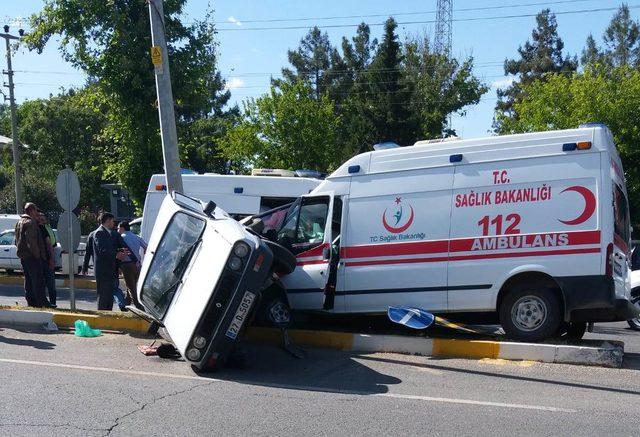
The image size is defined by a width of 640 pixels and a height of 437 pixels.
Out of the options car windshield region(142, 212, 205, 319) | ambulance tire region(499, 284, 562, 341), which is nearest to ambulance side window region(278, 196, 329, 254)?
car windshield region(142, 212, 205, 319)

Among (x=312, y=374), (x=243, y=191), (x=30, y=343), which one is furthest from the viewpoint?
(x=243, y=191)

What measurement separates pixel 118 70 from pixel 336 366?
12855 millimetres

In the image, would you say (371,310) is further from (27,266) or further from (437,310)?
(27,266)

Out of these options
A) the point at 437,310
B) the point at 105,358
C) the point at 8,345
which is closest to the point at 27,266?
the point at 8,345

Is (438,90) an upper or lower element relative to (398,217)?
upper

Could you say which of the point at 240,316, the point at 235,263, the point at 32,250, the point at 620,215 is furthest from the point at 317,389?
the point at 32,250

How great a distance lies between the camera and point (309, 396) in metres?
6.91

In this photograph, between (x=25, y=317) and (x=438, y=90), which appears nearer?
(x=25, y=317)

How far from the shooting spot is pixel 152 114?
19.7 meters

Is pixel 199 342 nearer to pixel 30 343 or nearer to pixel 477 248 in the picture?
pixel 30 343

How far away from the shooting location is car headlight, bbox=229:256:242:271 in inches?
296

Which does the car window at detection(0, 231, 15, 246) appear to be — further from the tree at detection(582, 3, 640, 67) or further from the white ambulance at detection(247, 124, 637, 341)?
the tree at detection(582, 3, 640, 67)

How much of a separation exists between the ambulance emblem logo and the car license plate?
8.31 ft

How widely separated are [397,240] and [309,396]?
9.90 feet
